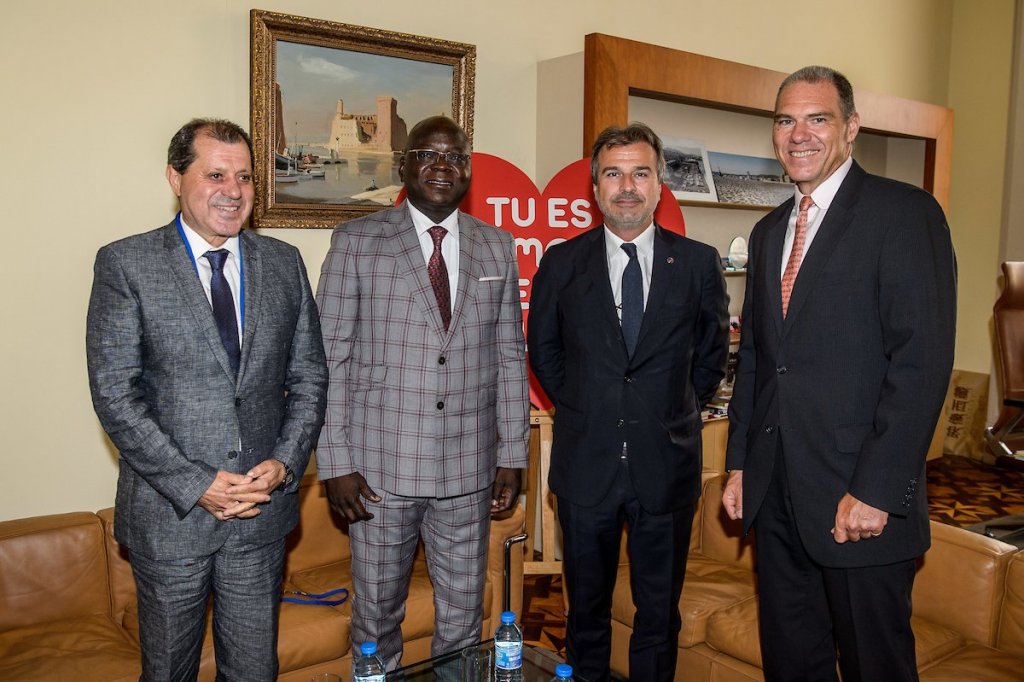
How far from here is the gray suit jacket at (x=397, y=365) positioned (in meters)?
2.27

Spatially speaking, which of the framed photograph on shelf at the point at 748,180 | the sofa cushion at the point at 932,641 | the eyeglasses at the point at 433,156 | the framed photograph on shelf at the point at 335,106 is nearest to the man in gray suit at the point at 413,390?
the eyeglasses at the point at 433,156

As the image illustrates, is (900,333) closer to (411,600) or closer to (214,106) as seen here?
(411,600)

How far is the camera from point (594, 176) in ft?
8.43

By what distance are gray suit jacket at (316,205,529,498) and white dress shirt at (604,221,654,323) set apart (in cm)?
42

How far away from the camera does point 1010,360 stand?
413 cm

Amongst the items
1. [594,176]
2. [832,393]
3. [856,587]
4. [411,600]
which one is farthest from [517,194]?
[856,587]

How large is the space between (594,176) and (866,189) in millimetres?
858

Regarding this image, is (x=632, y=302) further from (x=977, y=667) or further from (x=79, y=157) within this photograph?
(x=79, y=157)

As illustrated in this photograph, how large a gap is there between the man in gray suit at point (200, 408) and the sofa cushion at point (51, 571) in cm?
81

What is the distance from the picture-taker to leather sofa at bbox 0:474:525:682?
2.40m

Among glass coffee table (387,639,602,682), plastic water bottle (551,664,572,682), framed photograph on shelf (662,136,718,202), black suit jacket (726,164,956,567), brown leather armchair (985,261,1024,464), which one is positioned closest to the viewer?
black suit jacket (726,164,956,567)

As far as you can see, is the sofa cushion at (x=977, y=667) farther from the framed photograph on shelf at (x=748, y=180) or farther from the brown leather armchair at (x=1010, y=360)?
the framed photograph on shelf at (x=748, y=180)

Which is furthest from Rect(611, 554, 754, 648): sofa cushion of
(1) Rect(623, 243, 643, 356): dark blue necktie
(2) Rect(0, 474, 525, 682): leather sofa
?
(1) Rect(623, 243, 643, 356): dark blue necktie

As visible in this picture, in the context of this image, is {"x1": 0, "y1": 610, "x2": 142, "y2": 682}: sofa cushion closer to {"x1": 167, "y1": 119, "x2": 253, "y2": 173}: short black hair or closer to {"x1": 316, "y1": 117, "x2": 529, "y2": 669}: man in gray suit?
{"x1": 316, "y1": 117, "x2": 529, "y2": 669}: man in gray suit
